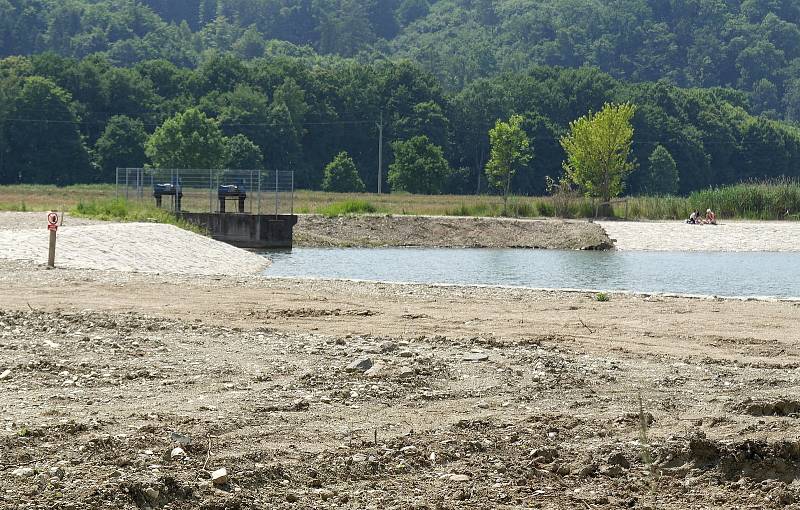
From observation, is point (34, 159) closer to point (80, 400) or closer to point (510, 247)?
point (510, 247)

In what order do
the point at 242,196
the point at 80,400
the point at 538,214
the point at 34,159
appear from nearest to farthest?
the point at 80,400 < the point at 242,196 < the point at 538,214 < the point at 34,159

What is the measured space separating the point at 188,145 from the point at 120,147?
75.6ft

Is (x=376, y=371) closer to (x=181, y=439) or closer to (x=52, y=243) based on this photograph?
(x=181, y=439)

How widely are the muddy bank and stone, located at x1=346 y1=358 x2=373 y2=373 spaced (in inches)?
1453

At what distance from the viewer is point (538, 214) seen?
60.7 m

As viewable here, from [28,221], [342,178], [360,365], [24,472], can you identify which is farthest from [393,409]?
[342,178]

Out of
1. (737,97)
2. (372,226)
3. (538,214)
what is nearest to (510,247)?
(372,226)

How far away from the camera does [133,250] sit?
28938mm

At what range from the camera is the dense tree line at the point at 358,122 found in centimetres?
10162

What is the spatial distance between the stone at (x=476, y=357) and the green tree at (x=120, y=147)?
93202 millimetres

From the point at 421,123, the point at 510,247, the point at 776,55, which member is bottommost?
the point at 510,247

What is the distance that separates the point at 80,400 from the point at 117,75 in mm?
109057

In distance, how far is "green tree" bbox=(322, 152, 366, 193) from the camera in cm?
10138

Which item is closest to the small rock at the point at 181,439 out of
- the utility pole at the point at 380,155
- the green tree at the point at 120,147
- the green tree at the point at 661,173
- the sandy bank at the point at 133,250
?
the sandy bank at the point at 133,250
